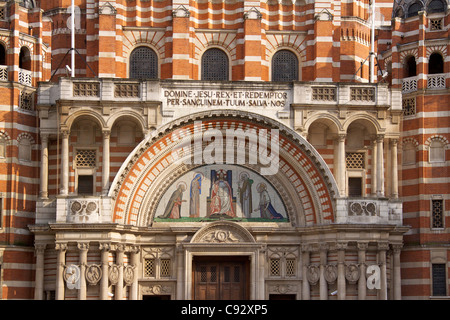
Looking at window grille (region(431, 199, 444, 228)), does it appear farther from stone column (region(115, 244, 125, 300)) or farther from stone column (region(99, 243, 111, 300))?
stone column (region(99, 243, 111, 300))

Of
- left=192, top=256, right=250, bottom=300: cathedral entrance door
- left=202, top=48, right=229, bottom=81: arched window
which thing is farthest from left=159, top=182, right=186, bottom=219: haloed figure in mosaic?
left=202, top=48, right=229, bottom=81: arched window

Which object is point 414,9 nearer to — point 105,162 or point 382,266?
point 382,266

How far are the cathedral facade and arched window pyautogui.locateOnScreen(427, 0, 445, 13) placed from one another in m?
0.50

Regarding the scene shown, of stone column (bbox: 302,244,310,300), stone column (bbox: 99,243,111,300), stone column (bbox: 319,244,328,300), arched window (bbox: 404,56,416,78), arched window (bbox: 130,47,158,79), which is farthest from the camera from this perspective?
arched window (bbox: 404,56,416,78)

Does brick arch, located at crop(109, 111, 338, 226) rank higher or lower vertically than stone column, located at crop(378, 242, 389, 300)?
higher

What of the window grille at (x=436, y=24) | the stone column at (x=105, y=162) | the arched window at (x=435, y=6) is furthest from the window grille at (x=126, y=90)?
the arched window at (x=435, y=6)

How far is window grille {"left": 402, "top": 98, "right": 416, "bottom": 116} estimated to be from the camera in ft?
156

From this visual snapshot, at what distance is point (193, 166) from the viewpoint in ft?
151

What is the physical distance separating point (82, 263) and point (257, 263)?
7255mm

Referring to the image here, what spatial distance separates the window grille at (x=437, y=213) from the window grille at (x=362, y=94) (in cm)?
528

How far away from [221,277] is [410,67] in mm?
12716

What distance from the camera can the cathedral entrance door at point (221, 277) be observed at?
45.5m

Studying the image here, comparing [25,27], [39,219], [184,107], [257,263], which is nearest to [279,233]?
[257,263]

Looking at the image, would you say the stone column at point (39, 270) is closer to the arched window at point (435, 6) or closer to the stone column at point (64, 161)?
the stone column at point (64, 161)
